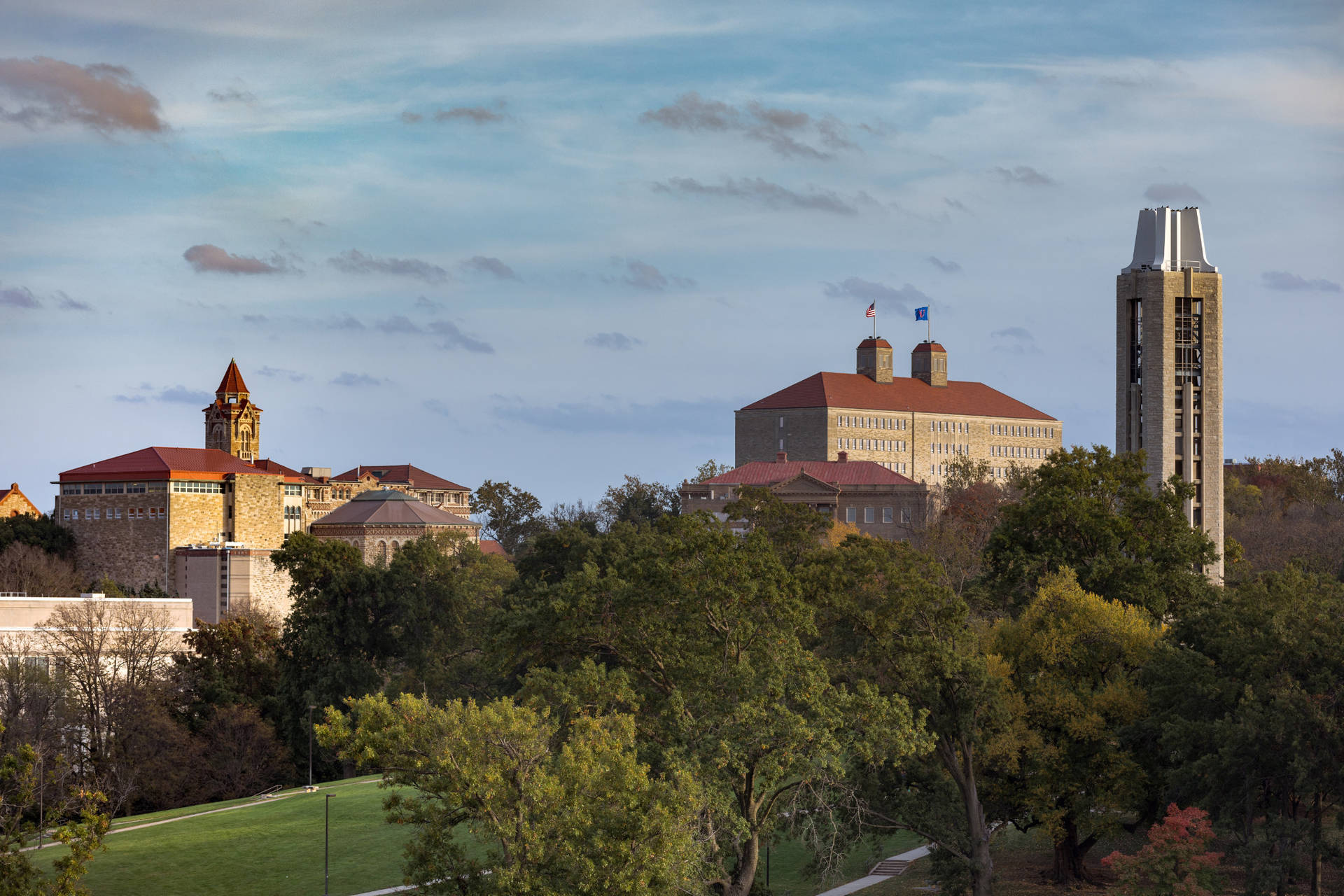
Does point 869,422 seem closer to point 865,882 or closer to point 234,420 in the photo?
point 234,420

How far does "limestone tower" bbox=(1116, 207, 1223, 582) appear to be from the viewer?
83.5 metres

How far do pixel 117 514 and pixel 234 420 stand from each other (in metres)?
35.6

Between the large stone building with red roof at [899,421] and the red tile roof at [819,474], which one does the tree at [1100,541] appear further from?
the large stone building with red roof at [899,421]

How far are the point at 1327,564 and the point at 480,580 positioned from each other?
131 ft

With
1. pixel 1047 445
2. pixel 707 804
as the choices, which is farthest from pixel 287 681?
pixel 1047 445

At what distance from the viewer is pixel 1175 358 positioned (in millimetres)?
83938

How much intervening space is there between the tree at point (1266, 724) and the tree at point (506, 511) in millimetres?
117534

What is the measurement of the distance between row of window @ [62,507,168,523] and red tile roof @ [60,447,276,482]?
214cm

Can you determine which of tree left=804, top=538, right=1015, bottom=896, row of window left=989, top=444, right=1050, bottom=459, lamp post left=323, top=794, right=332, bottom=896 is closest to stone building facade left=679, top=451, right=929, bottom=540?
row of window left=989, top=444, right=1050, bottom=459

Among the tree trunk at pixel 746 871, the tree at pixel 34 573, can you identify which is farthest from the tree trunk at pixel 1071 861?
the tree at pixel 34 573

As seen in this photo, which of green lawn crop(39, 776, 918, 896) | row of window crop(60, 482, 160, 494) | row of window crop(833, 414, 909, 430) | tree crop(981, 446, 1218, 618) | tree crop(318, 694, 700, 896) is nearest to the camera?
tree crop(318, 694, 700, 896)

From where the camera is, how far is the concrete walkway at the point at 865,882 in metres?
42.6

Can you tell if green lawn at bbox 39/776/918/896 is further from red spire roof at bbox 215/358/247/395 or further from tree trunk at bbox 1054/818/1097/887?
red spire roof at bbox 215/358/247/395

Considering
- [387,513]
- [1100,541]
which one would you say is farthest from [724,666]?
[387,513]
